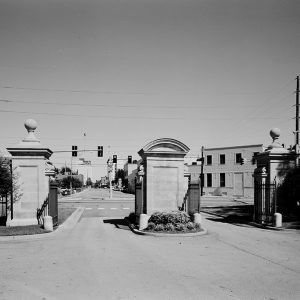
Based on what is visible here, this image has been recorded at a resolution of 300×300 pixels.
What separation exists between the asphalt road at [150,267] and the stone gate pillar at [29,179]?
120 inches

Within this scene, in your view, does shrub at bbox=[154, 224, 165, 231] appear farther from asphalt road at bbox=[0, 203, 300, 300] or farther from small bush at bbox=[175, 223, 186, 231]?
asphalt road at bbox=[0, 203, 300, 300]

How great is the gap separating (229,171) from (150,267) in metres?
47.5

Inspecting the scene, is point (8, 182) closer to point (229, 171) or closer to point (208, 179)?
point (229, 171)

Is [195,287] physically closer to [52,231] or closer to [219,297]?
[219,297]

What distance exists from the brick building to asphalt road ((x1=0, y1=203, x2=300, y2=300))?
3947cm

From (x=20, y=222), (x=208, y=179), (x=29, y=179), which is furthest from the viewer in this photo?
(x=208, y=179)

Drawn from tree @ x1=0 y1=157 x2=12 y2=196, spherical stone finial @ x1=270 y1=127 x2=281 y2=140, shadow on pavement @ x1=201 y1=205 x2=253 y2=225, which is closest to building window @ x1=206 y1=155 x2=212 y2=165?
shadow on pavement @ x1=201 y1=205 x2=253 y2=225

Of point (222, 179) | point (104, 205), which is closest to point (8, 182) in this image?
point (104, 205)

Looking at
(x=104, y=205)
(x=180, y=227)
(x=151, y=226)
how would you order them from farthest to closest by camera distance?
1. (x=104, y=205)
2. (x=151, y=226)
3. (x=180, y=227)

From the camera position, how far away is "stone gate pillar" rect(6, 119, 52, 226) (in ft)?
55.9

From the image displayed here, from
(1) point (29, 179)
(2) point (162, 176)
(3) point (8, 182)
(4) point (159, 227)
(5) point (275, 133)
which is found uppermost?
Answer: (5) point (275, 133)

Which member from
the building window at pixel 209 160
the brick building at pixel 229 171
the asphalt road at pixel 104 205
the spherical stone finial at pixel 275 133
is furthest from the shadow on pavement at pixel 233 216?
the building window at pixel 209 160

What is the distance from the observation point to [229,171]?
54969 mm

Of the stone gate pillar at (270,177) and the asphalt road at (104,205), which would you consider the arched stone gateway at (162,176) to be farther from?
the asphalt road at (104,205)
